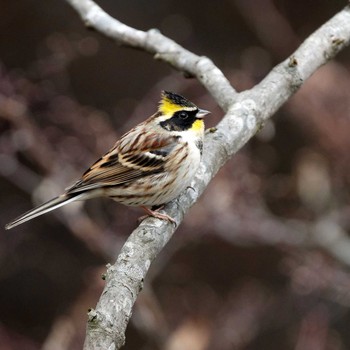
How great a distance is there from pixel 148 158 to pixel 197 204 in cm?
219

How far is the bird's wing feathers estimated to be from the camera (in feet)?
16.0

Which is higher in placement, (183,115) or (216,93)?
Answer: (216,93)

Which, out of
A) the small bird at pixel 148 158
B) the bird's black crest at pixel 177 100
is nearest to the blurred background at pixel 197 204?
the small bird at pixel 148 158

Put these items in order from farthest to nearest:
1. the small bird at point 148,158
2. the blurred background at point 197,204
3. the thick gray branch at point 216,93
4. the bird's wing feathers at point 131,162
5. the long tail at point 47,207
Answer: the blurred background at point 197,204 → the bird's wing feathers at point 131,162 → the small bird at point 148,158 → the long tail at point 47,207 → the thick gray branch at point 216,93

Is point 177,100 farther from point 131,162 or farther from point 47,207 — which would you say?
point 47,207

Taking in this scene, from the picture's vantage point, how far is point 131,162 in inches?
195

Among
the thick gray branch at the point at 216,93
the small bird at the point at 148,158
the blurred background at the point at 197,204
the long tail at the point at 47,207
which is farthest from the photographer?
the blurred background at the point at 197,204

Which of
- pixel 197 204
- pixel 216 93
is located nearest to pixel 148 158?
pixel 216 93

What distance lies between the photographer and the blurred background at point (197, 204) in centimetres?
682

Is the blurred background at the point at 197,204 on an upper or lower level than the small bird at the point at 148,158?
upper

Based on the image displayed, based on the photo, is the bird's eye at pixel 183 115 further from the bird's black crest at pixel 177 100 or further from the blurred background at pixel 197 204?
the blurred background at pixel 197 204

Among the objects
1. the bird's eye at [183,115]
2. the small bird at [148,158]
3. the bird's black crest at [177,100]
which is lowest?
the small bird at [148,158]

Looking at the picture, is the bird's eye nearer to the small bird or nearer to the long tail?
the small bird

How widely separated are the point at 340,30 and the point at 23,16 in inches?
195
